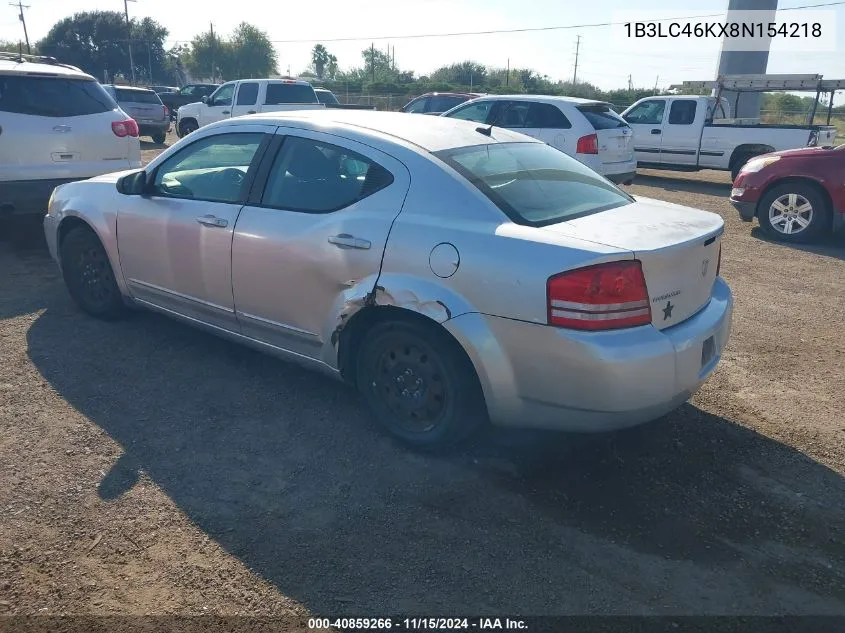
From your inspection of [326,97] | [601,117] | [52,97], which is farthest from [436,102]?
[52,97]

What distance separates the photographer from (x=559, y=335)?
2.93 m

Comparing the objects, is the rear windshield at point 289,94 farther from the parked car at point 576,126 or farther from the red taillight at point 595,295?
the red taillight at point 595,295

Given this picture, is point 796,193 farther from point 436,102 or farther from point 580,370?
point 436,102

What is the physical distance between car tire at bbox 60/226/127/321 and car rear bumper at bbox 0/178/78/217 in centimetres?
188

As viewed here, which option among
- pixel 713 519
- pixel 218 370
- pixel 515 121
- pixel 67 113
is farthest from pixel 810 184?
pixel 67 113

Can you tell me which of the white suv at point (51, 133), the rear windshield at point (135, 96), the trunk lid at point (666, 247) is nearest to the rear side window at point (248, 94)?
the rear windshield at point (135, 96)

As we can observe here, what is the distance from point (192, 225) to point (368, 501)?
6.91ft

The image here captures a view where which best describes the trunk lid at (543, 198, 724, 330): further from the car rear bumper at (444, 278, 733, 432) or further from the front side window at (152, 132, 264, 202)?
the front side window at (152, 132, 264, 202)

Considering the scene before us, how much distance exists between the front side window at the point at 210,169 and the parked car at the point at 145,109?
55.7 feet

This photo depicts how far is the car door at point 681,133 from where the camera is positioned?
1462 cm

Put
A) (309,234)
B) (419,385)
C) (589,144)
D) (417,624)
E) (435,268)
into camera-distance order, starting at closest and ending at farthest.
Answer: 1. (417,624)
2. (435,268)
3. (419,385)
4. (309,234)
5. (589,144)

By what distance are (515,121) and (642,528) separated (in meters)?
9.87

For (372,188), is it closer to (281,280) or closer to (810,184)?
(281,280)

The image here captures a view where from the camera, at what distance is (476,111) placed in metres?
12.2
